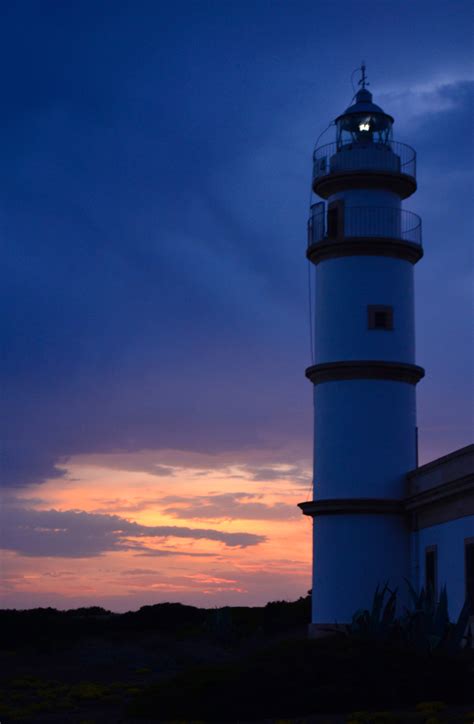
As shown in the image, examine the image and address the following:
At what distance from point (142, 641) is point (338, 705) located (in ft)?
68.4

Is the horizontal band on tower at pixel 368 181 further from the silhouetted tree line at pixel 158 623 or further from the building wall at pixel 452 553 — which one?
the silhouetted tree line at pixel 158 623

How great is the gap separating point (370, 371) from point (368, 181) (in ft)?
17.3

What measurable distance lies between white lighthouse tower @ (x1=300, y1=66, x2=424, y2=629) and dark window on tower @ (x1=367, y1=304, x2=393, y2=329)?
0.03 meters

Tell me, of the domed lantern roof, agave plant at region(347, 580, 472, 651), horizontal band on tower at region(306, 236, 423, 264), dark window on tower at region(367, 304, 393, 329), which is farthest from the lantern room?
agave plant at region(347, 580, 472, 651)

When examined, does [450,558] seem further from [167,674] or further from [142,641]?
[142,641]

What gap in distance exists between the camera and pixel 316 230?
97.2 feet

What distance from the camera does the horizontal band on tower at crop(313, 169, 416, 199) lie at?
29.0 meters

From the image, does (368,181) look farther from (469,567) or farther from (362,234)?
(469,567)

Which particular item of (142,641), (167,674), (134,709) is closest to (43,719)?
(134,709)

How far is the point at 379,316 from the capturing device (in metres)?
28.4

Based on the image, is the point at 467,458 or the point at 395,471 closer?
the point at 467,458

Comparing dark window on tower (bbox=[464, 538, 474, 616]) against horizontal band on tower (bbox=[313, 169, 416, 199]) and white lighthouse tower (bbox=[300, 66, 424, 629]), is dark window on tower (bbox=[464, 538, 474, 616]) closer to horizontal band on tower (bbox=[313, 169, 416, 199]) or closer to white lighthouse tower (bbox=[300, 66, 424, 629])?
white lighthouse tower (bbox=[300, 66, 424, 629])

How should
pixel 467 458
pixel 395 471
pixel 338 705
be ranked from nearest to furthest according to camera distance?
pixel 338 705
pixel 467 458
pixel 395 471

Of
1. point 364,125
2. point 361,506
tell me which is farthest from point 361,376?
point 364,125
